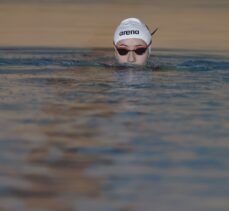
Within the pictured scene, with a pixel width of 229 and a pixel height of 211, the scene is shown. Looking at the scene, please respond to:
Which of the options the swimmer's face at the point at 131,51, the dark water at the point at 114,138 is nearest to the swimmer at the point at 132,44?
the swimmer's face at the point at 131,51

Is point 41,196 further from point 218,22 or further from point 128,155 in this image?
point 218,22

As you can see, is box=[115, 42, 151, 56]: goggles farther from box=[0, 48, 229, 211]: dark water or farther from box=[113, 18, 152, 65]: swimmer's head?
box=[0, 48, 229, 211]: dark water

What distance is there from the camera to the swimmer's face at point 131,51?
38.9ft

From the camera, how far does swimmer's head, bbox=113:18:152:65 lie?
11.9 m

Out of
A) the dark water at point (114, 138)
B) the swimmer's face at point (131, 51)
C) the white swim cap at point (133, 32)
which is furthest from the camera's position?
the white swim cap at point (133, 32)

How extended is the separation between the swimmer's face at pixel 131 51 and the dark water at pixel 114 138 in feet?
0.53

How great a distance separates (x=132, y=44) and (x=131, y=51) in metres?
0.16

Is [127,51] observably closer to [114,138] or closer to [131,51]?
[131,51]

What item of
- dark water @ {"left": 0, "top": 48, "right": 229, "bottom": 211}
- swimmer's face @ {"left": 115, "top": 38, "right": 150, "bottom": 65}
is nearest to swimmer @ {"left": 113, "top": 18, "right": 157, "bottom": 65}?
swimmer's face @ {"left": 115, "top": 38, "right": 150, "bottom": 65}

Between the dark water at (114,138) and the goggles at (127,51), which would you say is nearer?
the dark water at (114,138)

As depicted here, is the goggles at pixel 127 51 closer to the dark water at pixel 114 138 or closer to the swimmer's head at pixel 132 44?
the swimmer's head at pixel 132 44

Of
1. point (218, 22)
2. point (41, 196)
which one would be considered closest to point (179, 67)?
point (41, 196)

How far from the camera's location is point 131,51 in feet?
39.2

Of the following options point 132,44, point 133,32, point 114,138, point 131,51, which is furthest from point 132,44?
point 114,138
